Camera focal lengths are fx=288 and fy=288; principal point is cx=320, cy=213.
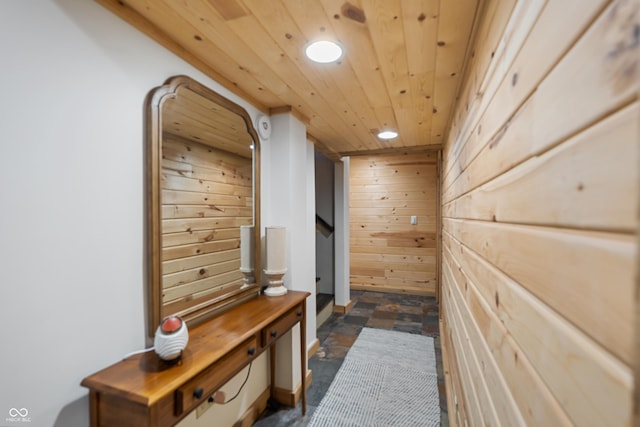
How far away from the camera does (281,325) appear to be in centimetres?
168

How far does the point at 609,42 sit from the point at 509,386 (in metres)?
0.72

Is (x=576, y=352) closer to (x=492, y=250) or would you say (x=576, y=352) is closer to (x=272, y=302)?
(x=492, y=250)

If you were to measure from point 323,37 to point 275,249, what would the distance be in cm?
126

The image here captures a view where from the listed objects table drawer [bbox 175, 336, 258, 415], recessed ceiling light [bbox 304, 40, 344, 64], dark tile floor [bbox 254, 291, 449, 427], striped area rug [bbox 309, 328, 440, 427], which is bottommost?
striped area rug [bbox 309, 328, 440, 427]

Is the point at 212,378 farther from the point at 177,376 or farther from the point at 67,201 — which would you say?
the point at 67,201

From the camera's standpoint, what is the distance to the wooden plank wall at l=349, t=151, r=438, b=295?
15.0 feet

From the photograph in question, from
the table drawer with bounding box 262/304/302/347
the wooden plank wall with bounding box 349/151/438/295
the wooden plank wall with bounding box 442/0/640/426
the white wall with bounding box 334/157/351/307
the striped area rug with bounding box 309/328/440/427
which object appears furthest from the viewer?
the wooden plank wall with bounding box 349/151/438/295

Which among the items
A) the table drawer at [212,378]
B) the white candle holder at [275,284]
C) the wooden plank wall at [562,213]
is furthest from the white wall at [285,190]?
the wooden plank wall at [562,213]

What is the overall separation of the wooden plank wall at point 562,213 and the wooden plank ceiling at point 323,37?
0.37m

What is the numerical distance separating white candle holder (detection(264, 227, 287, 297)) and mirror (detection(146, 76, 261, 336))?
0.27ft

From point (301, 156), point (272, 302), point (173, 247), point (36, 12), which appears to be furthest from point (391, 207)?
point (36, 12)

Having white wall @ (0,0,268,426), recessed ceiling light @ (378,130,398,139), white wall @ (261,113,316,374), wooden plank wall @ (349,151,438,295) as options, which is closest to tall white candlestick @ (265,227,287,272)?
white wall @ (261,113,316,374)

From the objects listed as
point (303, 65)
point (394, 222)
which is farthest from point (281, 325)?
point (394, 222)

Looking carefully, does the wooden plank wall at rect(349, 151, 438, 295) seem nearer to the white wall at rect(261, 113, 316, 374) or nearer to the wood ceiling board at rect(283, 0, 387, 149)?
the wood ceiling board at rect(283, 0, 387, 149)
